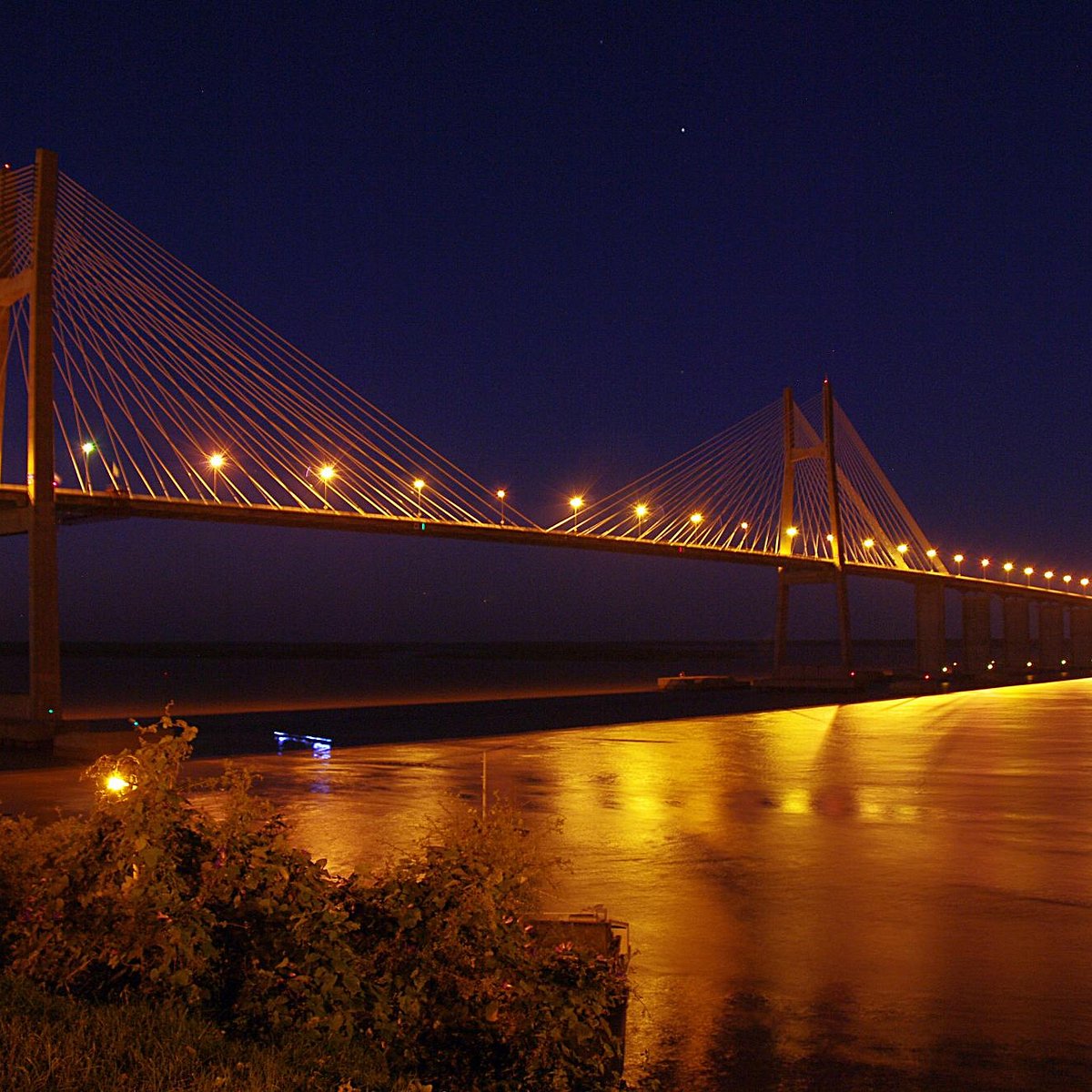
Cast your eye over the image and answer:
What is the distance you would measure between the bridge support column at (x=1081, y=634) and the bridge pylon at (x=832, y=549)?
2139 inches

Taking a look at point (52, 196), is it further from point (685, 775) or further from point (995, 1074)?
point (995, 1074)

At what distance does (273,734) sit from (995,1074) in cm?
2782

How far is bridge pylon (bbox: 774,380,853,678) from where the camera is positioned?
60312 mm

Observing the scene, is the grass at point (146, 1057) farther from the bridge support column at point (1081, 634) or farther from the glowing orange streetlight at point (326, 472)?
the bridge support column at point (1081, 634)

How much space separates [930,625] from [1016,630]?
74.7 ft

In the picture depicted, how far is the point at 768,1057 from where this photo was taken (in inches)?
221

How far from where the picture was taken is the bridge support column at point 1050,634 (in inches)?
4033

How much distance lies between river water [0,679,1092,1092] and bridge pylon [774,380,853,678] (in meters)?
38.4

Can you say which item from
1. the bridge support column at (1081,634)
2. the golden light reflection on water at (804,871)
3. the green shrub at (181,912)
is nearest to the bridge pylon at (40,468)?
the golden light reflection on water at (804,871)

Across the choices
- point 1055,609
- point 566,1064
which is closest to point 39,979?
point 566,1064

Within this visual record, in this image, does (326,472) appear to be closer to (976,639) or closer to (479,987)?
(479,987)

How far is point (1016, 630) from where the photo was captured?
320 ft

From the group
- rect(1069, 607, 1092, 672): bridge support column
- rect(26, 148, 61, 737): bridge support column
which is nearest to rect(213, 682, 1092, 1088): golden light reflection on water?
rect(26, 148, 61, 737): bridge support column

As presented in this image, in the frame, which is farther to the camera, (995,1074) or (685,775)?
(685,775)
